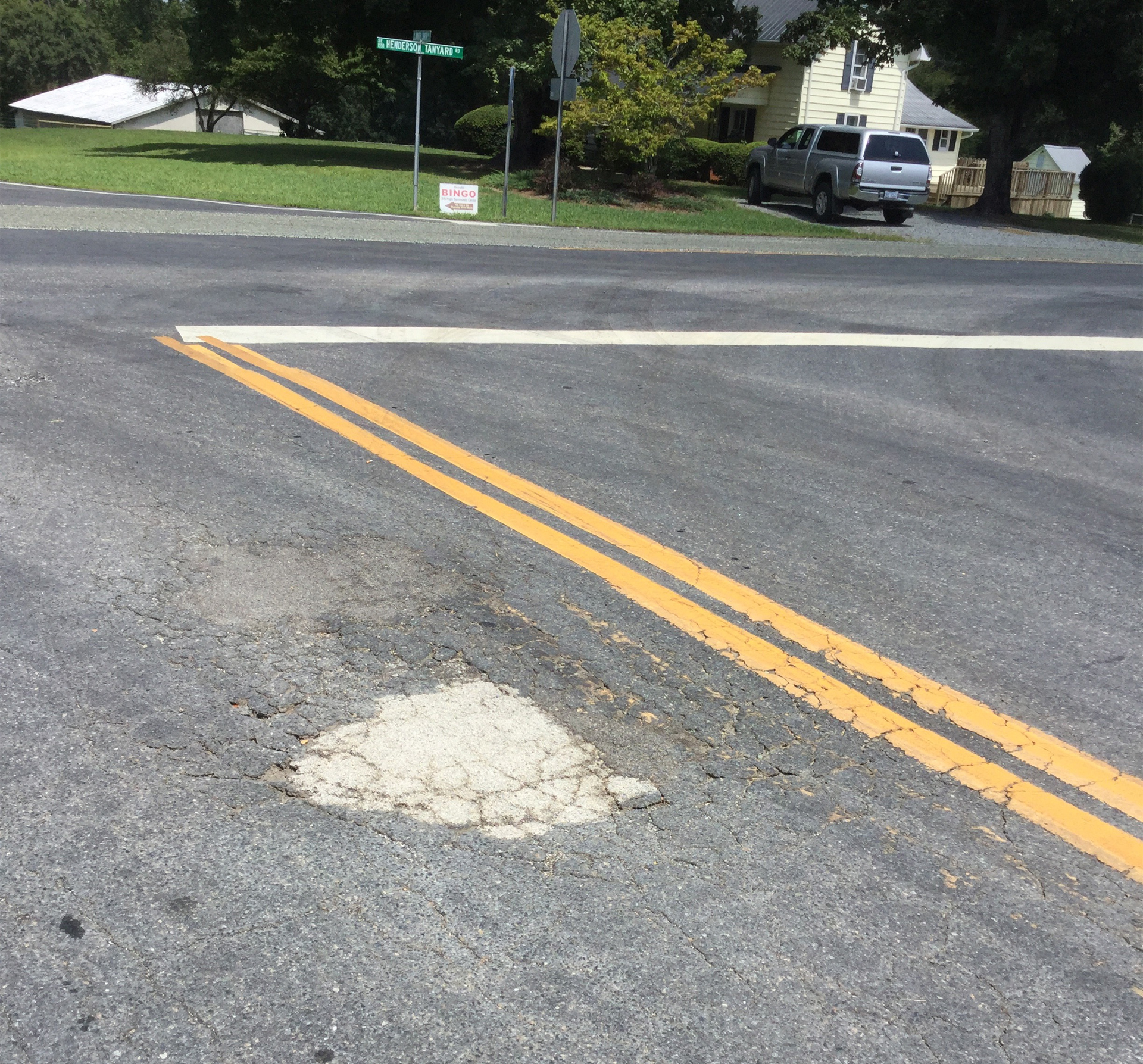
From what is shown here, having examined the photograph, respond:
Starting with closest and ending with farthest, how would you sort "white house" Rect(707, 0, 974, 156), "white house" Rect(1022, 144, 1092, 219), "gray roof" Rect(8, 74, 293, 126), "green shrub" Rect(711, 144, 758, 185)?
1. "green shrub" Rect(711, 144, 758, 185)
2. "white house" Rect(707, 0, 974, 156)
3. "white house" Rect(1022, 144, 1092, 219)
4. "gray roof" Rect(8, 74, 293, 126)

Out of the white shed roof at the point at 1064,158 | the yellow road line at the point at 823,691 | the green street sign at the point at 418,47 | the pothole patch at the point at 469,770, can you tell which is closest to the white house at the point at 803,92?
the white shed roof at the point at 1064,158

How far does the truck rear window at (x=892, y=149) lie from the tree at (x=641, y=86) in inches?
104

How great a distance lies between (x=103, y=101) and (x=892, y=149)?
60.3m

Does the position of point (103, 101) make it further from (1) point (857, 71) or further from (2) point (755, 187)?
(2) point (755, 187)

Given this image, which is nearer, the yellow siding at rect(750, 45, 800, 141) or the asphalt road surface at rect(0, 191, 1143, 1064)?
the asphalt road surface at rect(0, 191, 1143, 1064)

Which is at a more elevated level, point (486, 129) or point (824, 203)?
point (486, 129)

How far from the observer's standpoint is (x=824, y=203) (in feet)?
79.7

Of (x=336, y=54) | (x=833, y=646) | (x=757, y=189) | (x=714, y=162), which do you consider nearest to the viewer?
(x=833, y=646)

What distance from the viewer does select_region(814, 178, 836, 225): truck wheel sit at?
24.0 metres

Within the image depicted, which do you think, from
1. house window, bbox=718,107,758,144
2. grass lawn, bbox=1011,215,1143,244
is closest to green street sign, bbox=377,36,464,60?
grass lawn, bbox=1011,215,1143,244

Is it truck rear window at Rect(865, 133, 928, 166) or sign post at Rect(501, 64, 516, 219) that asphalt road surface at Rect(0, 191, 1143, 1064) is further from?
truck rear window at Rect(865, 133, 928, 166)

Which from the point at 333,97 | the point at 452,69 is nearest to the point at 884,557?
the point at 452,69

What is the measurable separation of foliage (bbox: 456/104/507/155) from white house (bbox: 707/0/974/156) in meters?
9.58

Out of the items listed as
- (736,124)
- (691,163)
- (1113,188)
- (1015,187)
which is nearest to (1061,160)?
(1113,188)
